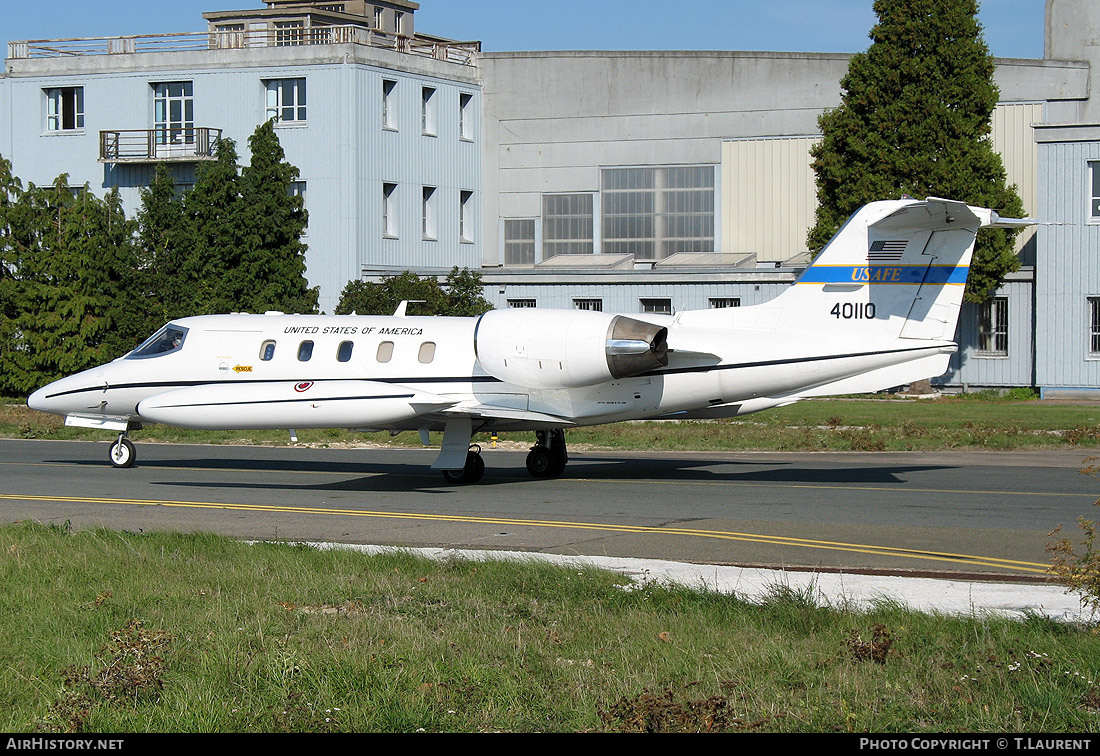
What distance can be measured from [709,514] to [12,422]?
25510mm

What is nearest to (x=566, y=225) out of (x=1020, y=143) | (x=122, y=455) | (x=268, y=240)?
(x=268, y=240)

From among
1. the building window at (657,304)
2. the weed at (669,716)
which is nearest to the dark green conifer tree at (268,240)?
the building window at (657,304)

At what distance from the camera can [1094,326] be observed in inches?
1633

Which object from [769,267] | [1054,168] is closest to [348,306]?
[769,267]

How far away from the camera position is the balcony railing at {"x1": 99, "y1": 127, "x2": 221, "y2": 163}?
50.1 metres

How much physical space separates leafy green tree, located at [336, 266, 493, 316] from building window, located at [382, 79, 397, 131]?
1061 cm

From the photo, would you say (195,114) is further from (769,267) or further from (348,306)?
(769,267)

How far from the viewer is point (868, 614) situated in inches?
371

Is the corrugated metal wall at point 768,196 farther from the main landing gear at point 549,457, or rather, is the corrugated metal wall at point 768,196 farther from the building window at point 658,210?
the main landing gear at point 549,457

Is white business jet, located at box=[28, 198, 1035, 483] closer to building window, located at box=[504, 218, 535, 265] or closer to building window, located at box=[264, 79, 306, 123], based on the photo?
building window, located at box=[264, 79, 306, 123]

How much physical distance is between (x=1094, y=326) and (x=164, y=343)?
32.3 meters

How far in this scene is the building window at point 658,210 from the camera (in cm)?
5228

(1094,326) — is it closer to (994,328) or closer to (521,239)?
(994,328)

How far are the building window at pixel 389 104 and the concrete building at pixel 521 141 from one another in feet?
0.20
